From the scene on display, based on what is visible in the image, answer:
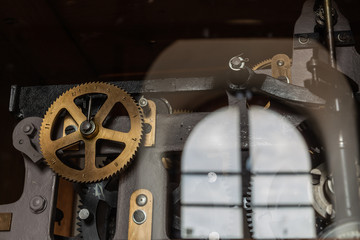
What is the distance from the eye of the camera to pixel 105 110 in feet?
5.21

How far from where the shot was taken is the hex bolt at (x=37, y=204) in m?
1.57

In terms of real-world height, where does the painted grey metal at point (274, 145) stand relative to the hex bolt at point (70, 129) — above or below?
below

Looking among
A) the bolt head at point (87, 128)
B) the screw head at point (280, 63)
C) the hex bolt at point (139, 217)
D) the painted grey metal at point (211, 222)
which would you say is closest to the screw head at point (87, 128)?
the bolt head at point (87, 128)

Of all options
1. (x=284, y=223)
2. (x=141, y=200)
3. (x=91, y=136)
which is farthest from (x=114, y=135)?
(x=284, y=223)

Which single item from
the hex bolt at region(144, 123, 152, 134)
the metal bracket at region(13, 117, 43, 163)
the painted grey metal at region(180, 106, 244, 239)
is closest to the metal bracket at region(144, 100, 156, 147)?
the hex bolt at region(144, 123, 152, 134)

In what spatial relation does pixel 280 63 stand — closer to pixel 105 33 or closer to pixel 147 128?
pixel 147 128

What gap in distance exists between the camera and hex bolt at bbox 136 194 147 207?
1.53 meters

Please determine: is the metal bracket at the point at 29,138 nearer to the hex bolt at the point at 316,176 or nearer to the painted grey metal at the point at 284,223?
the painted grey metal at the point at 284,223

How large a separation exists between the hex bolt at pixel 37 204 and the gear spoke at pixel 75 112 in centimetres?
27

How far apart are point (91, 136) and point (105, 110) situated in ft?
0.30

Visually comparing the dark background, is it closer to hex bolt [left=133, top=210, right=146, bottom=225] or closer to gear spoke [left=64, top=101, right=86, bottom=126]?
gear spoke [left=64, top=101, right=86, bottom=126]

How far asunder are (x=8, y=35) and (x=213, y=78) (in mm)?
939

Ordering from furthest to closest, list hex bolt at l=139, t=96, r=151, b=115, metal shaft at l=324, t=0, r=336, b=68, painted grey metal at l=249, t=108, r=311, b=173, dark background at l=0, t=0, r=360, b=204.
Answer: dark background at l=0, t=0, r=360, b=204
hex bolt at l=139, t=96, r=151, b=115
painted grey metal at l=249, t=108, r=311, b=173
metal shaft at l=324, t=0, r=336, b=68

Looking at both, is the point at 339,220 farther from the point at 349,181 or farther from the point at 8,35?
the point at 8,35
